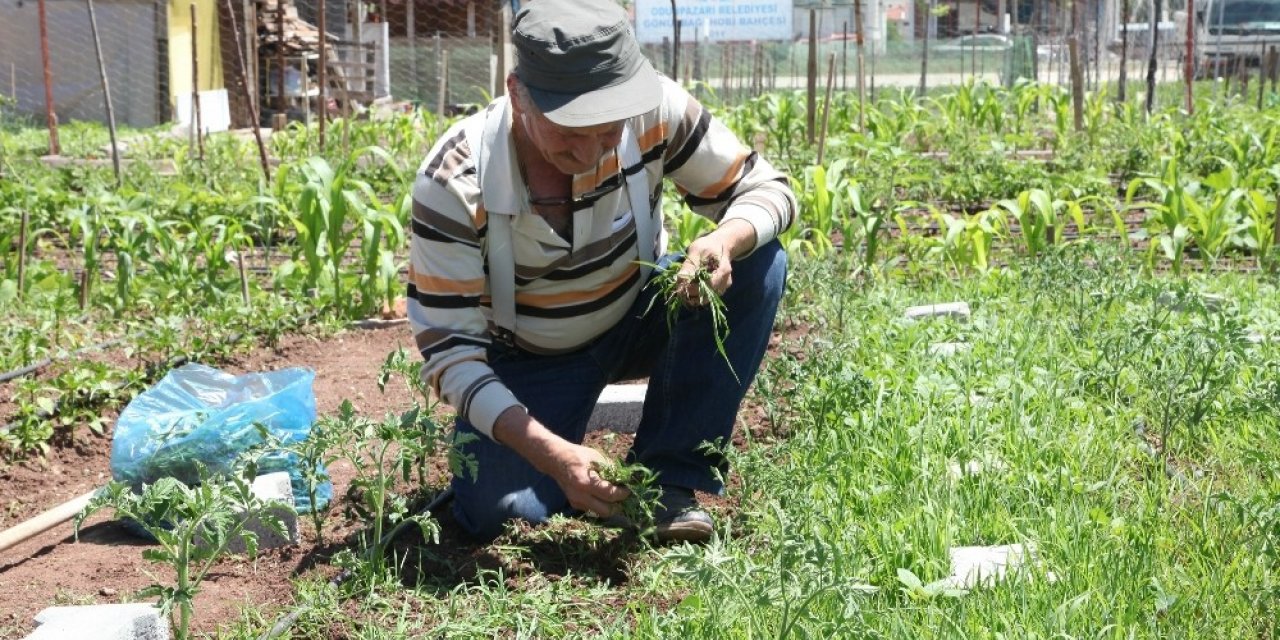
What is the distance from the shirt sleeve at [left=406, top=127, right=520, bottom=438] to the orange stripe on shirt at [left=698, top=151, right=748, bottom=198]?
606 mm

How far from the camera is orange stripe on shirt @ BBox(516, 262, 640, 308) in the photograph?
10.0ft

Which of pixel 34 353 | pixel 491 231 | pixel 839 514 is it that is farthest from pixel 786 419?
pixel 34 353

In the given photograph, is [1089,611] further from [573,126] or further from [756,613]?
[573,126]

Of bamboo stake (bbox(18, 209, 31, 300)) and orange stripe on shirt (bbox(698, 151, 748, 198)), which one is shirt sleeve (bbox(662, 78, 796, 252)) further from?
bamboo stake (bbox(18, 209, 31, 300))

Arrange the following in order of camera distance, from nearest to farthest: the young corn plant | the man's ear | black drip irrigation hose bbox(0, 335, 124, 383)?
1. the young corn plant
2. the man's ear
3. black drip irrigation hose bbox(0, 335, 124, 383)

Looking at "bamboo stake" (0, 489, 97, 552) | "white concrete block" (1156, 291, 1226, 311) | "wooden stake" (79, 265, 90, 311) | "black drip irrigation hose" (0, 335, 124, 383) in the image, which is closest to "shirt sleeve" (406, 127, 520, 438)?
"bamboo stake" (0, 489, 97, 552)

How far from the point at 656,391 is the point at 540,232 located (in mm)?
504

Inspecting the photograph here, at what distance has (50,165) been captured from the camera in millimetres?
10133

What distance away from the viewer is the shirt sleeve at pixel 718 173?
302cm

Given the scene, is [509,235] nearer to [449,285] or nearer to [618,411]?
[449,285]

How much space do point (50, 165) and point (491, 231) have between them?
27.7 ft

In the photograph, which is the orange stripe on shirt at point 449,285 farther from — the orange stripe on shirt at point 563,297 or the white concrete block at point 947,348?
the white concrete block at point 947,348

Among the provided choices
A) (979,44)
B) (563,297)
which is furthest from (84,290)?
(979,44)

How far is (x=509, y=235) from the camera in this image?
2848mm
